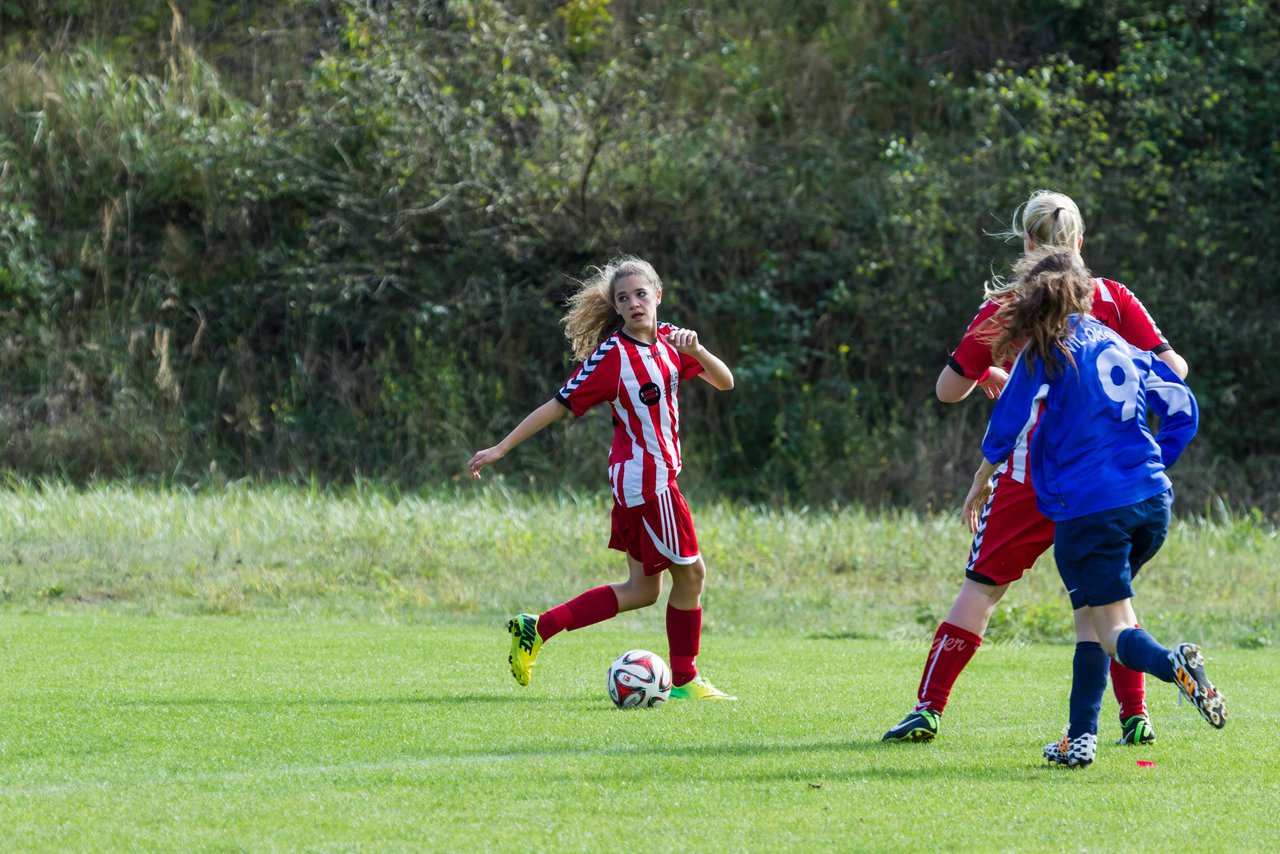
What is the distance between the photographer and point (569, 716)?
5.81 meters

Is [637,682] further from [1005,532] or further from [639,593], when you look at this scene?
[1005,532]

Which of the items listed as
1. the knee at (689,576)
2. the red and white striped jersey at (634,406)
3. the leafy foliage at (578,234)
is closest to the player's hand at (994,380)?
the red and white striped jersey at (634,406)

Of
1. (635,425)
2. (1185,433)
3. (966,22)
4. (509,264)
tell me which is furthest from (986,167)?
(1185,433)

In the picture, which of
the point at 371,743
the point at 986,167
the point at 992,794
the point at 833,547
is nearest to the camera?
the point at 992,794

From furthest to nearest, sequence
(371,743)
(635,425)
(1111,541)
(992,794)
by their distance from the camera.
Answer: (635,425) < (371,743) < (1111,541) < (992,794)

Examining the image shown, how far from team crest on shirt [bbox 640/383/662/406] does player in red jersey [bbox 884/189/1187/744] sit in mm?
1418

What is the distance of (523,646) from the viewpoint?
643 centimetres

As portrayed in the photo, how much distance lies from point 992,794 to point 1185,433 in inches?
51.0

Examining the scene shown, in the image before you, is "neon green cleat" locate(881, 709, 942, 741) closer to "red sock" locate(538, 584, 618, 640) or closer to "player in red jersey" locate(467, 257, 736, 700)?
"player in red jersey" locate(467, 257, 736, 700)

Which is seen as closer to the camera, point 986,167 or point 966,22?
point 986,167

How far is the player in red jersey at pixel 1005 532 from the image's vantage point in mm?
5227

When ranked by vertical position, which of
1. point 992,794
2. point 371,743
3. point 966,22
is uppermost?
point 966,22

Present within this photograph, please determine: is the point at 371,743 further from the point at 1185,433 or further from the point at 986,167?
the point at 986,167

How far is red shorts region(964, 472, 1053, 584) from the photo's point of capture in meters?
5.22
